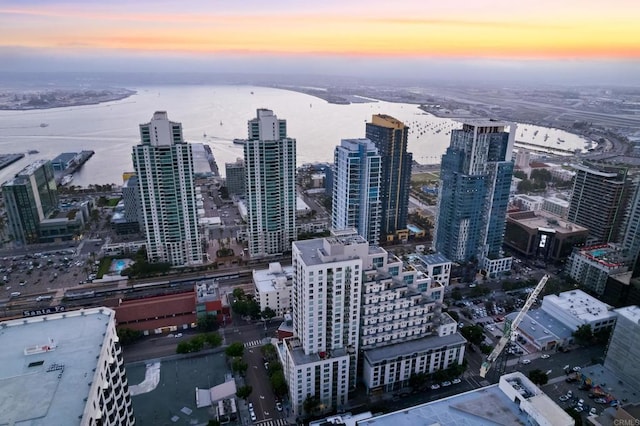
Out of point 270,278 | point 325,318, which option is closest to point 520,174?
point 270,278

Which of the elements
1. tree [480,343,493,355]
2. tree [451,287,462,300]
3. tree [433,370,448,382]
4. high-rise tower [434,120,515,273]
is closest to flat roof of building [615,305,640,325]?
tree [480,343,493,355]

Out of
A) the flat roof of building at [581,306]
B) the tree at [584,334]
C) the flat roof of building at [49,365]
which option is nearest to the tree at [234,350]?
the flat roof of building at [49,365]

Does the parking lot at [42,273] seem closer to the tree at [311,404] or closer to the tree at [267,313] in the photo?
the tree at [267,313]

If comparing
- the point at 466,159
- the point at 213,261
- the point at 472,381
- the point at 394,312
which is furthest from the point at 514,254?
the point at 213,261

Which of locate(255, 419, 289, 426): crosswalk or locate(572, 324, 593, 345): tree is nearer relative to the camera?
locate(255, 419, 289, 426): crosswalk

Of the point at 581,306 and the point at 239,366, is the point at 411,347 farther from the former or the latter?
the point at 581,306

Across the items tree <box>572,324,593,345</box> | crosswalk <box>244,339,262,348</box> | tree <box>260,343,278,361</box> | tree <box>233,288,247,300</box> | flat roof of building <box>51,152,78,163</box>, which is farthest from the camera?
flat roof of building <box>51,152,78,163</box>

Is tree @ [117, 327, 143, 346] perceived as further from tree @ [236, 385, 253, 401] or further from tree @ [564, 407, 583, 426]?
tree @ [564, 407, 583, 426]
